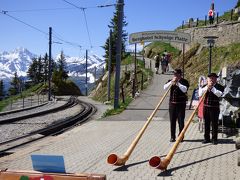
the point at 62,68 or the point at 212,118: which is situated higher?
the point at 62,68

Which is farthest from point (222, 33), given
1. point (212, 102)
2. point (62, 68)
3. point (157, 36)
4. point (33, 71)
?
point (33, 71)

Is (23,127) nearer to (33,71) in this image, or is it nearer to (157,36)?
(157,36)

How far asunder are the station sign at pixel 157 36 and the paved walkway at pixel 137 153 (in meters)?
10.0

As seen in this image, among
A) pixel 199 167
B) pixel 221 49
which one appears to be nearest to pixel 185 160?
pixel 199 167

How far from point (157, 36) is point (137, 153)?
666 inches

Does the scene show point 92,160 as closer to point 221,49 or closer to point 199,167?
point 199,167

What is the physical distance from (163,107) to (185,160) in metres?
12.7

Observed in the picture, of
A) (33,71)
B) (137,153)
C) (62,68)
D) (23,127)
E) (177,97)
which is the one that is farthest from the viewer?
(33,71)

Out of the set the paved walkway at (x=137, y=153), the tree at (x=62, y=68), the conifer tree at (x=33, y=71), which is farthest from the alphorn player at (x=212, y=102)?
the conifer tree at (x=33, y=71)

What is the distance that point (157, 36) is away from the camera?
2642cm

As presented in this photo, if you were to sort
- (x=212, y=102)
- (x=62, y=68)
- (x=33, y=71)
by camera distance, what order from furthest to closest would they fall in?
(x=33, y=71) < (x=62, y=68) < (x=212, y=102)

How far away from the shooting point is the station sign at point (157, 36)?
26.0 m

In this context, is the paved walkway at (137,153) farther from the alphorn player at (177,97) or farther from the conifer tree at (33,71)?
the conifer tree at (33,71)

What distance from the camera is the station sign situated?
2598cm
